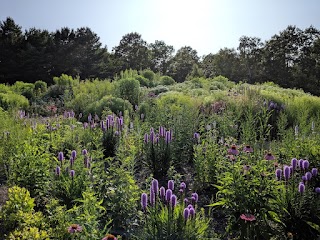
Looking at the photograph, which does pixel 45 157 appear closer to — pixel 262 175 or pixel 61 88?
pixel 262 175

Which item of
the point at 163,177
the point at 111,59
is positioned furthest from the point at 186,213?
the point at 111,59

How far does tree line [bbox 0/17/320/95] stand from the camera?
29.1m

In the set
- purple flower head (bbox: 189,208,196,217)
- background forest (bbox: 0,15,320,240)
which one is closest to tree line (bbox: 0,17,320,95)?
background forest (bbox: 0,15,320,240)

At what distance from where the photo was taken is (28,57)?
2933 cm

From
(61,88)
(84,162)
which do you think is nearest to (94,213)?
(84,162)

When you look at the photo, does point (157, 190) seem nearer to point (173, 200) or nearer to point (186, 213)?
point (173, 200)

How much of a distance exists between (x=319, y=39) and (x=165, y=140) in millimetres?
29768

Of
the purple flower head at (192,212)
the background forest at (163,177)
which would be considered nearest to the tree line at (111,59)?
the background forest at (163,177)

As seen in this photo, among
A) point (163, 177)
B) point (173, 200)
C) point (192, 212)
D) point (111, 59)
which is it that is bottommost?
point (163, 177)

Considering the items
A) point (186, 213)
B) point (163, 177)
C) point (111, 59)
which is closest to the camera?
point (186, 213)

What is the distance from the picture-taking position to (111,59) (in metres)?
37.8

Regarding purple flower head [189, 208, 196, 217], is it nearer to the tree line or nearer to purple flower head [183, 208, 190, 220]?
purple flower head [183, 208, 190, 220]

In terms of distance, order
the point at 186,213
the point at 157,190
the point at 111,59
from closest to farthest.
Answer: the point at 186,213
the point at 157,190
the point at 111,59

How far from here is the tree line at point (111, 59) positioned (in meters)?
29.1
